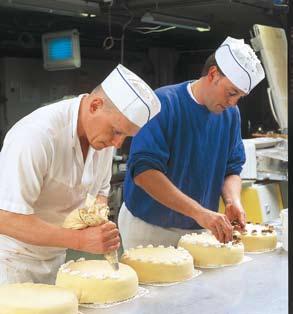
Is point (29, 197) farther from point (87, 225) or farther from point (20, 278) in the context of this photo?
point (20, 278)

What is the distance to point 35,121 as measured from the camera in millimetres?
1698

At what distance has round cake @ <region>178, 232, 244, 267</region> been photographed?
208 cm

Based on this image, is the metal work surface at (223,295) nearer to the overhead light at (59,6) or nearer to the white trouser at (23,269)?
the white trouser at (23,269)

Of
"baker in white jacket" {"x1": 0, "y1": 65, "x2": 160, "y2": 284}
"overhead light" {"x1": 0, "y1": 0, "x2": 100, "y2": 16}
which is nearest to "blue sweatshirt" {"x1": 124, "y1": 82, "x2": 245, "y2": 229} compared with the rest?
"baker in white jacket" {"x1": 0, "y1": 65, "x2": 160, "y2": 284}

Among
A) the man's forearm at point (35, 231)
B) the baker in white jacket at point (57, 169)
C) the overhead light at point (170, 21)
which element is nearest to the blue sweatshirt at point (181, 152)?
the baker in white jacket at point (57, 169)

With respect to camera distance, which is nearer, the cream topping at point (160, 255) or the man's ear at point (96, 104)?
the man's ear at point (96, 104)

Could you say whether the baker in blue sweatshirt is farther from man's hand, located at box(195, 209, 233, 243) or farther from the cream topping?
the cream topping

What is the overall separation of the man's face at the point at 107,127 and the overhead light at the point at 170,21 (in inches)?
129

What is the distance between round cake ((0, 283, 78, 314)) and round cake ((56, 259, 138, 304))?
0.07 metres

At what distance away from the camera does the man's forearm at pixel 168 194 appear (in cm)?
210

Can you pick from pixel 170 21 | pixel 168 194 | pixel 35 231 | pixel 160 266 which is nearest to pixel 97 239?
pixel 35 231

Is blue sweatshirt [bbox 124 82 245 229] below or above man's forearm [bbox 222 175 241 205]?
above

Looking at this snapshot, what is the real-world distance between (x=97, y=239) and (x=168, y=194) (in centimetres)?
54

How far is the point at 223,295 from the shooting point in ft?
5.85
